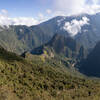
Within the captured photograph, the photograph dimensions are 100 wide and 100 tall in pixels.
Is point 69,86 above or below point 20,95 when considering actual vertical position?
below

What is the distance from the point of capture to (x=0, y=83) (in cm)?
4503

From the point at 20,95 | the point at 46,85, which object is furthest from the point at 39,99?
the point at 46,85

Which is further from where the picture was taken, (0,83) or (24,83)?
(24,83)

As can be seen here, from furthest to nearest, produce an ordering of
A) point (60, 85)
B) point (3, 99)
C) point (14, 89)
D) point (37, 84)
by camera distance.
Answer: point (60, 85), point (37, 84), point (14, 89), point (3, 99)

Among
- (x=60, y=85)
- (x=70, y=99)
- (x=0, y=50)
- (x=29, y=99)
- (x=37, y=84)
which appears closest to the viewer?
(x=29, y=99)

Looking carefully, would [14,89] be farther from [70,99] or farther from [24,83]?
[70,99]

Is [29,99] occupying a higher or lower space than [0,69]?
lower

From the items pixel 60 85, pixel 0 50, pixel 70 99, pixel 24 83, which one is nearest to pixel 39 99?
pixel 70 99

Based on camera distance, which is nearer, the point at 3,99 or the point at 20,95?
the point at 3,99

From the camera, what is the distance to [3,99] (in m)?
31.6

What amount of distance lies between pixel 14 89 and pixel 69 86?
104 feet

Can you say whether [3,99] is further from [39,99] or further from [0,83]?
[0,83]

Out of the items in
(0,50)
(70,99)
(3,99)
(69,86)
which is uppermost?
(0,50)

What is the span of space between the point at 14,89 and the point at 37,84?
1601cm
